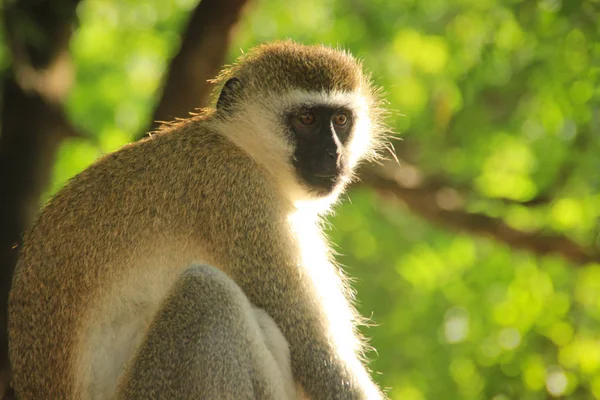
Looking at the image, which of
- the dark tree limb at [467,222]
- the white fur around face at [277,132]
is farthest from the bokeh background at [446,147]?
the white fur around face at [277,132]

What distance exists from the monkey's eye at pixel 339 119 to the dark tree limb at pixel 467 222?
296cm

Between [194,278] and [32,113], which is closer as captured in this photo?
[194,278]

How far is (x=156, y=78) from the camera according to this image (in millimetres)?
11500

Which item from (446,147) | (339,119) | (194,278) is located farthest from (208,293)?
(446,147)

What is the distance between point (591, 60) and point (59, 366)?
4291 mm

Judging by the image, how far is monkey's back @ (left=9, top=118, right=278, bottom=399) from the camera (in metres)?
4.36

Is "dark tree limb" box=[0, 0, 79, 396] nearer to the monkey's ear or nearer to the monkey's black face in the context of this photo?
the monkey's ear

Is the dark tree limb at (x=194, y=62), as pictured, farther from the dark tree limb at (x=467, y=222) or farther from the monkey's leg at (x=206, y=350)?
the monkey's leg at (x=206, y=350)

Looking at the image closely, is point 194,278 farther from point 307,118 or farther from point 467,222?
point 467,222

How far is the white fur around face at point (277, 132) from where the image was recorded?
5086 millimetres

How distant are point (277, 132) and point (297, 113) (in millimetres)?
171

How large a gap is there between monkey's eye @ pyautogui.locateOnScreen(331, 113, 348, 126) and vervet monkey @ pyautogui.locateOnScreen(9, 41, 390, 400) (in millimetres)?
39

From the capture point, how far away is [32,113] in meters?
7.88

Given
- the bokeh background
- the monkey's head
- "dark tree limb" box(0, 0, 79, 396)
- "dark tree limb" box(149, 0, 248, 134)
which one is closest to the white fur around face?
the monkey's head
